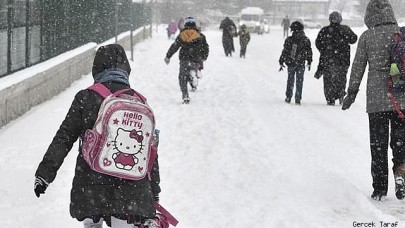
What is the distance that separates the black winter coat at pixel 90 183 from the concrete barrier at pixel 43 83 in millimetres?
5249

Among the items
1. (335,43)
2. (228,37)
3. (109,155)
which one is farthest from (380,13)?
(228,37)

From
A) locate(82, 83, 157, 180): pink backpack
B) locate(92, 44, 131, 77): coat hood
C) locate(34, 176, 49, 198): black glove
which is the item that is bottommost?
locate(34, 176, 49, 198): black glove

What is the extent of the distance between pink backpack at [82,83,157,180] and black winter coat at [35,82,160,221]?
66 mm

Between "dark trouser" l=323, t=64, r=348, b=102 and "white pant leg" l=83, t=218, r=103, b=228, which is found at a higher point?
"white pant leg" l=83, t=218, r=103, b=228

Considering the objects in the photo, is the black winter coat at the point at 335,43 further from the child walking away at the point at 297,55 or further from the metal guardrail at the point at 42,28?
the metal guardrail at the point at 42,28

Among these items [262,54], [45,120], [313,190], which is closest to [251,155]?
[313,190]

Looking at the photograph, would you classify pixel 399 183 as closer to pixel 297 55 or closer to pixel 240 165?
pixel 240 165

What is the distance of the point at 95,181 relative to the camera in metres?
3.35

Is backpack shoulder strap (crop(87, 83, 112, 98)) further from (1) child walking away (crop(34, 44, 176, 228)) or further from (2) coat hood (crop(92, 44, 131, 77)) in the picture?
(2) coat hood (crop(92, 44, 131, 77))

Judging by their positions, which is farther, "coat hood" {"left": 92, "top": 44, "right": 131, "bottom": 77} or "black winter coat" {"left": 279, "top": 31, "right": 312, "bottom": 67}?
"black winter coat" {"left": 279, "top": 31, "right": 312, "bottom": 67}

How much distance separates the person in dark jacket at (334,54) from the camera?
1188cm

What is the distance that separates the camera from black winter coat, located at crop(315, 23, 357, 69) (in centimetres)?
1188

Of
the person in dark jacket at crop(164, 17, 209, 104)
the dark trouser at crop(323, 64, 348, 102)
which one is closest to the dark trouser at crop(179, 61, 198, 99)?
the person in dark jacket at crop(164, 17, 209, 104)

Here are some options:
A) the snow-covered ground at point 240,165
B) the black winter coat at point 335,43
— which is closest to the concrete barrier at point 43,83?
the snow-covered ground at point 240,165
